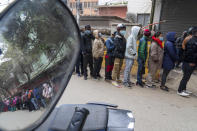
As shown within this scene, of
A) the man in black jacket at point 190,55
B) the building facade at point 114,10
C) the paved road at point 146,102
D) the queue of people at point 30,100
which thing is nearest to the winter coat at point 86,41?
the paved road at point 146,102

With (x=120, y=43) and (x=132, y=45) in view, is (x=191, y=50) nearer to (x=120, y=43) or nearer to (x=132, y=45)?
(x=132, y=45)

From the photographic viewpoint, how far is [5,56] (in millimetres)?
885

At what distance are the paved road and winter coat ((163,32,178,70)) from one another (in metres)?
0.92

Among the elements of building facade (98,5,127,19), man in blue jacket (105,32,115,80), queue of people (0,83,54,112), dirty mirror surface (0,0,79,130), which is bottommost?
man in blue jacket (105,32,115,80)

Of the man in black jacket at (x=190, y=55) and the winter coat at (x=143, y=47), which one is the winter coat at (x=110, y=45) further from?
the man in black jacket at (x=190, y=55)

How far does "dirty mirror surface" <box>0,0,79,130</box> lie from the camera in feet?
2.89

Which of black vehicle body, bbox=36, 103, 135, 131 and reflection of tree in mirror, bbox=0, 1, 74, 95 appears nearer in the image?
reflection of tree in mirror, bbox=0, 1, 74, 95

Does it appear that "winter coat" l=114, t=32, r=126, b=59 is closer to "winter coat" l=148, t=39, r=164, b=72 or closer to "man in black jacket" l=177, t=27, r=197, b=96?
"winter coat" l=148, t=39, r=164, b=72

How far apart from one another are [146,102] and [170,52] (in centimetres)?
165

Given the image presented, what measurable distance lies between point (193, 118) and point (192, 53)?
1.66 meters

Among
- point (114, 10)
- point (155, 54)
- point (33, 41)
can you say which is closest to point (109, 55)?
point (155, 54)

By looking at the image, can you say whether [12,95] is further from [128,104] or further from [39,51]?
[128,104]

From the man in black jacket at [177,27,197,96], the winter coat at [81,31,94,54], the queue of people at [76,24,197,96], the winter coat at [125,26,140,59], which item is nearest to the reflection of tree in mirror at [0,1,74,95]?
the queue of people at [76,24,197,96]

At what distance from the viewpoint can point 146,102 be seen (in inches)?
163
